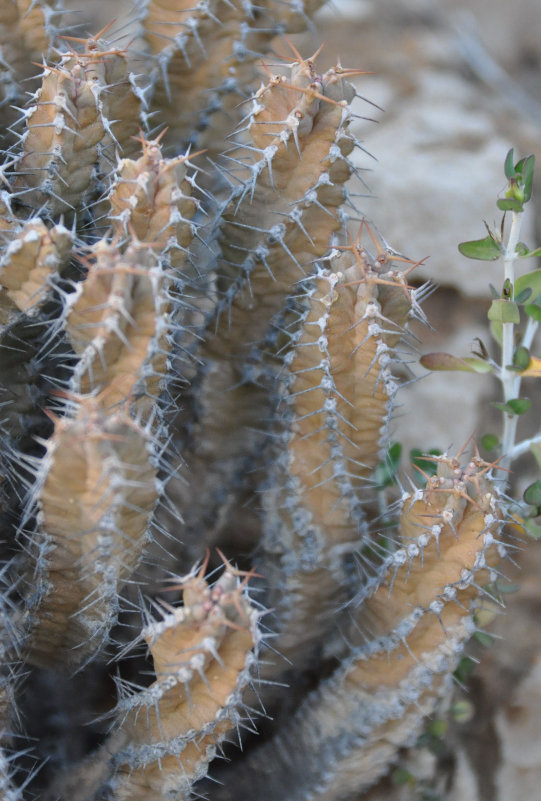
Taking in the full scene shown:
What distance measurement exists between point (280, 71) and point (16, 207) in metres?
1.79

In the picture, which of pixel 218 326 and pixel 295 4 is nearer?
pixel 218 326

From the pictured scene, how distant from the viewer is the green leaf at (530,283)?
5.63ft

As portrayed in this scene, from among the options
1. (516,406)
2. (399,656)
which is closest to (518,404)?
(516,406)

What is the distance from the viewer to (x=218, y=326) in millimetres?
1920

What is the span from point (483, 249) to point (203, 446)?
0.76m

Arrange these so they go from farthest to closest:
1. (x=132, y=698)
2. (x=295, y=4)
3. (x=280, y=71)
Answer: (x=280, y=71) → (x=295, y=4) → (x=132, y=698)

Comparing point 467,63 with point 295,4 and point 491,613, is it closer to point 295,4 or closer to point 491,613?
point 295,4

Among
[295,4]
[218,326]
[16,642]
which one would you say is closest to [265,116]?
[218,326]

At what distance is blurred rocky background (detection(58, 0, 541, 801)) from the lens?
2043mm

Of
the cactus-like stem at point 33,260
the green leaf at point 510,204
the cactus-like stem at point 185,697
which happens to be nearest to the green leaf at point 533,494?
the green leaf at point 510,204

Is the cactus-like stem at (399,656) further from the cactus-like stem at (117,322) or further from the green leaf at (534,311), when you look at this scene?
the cactus-like stem at (117,322)

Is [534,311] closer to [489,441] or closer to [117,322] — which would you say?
[489,441]

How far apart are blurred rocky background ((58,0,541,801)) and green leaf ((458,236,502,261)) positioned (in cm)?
27


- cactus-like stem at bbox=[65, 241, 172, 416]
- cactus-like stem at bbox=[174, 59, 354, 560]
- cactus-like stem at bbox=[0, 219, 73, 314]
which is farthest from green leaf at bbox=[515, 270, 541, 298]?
cactus-like stem at bbox=[0, 219, 73, 314]
